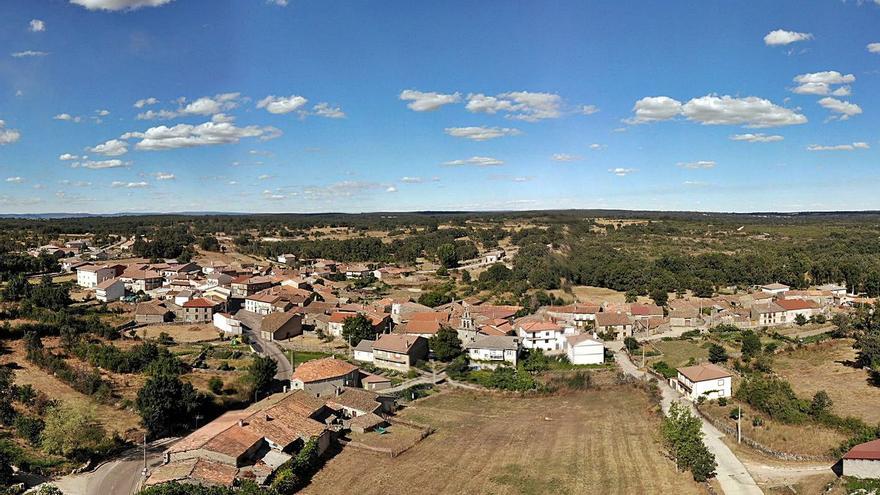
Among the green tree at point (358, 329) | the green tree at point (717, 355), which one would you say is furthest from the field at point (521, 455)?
the green tree at point (358, 329)

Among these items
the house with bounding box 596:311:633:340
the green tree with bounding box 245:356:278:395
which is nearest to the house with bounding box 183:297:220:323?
the green tree with bounding box 245:356:278:395

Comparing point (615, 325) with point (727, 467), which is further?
point (615, 325)

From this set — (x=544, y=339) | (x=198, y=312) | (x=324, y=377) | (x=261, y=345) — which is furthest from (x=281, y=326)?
(x=544, y=339)

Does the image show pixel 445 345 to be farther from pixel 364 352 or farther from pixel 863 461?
pixel 863 461

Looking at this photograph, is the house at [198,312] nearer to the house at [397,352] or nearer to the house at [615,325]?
the house at [397,352]

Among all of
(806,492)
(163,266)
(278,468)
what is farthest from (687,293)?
(163,266)

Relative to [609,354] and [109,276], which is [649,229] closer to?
[609,354]
